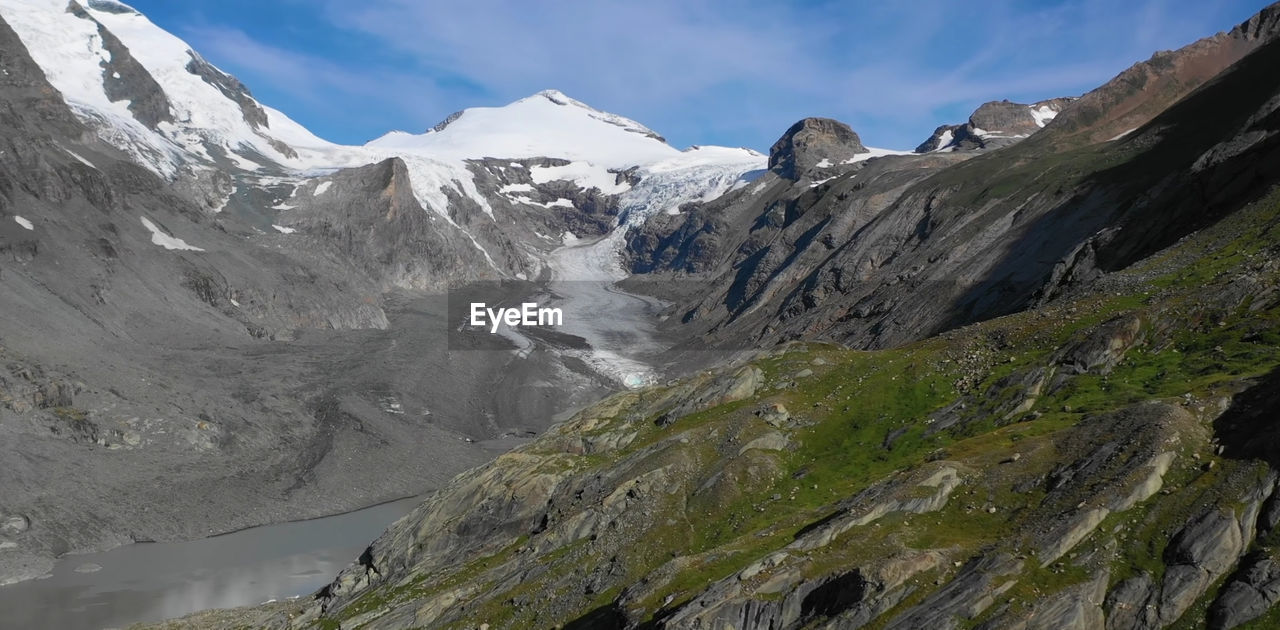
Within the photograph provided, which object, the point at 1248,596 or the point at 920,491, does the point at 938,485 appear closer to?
the point at 920,491

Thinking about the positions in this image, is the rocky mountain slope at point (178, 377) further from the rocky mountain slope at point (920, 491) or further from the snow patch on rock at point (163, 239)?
the rocky mountain slope at point (920, 491)

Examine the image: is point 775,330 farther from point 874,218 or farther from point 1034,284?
point 1034,284

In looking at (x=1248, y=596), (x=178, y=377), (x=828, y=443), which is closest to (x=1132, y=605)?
(x=1248, y=596)

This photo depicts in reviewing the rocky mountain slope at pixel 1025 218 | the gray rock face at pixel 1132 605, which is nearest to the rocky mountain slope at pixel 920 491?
the gray rock face at pixel 1132 605

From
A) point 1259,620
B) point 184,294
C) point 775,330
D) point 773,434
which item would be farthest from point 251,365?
point 1259,620

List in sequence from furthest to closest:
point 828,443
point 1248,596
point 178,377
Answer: point 178,377 < point 828,443 < point 1248,596

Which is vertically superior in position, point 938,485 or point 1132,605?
point 938,485

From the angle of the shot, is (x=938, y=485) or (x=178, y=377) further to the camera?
(x=178, y=377)
